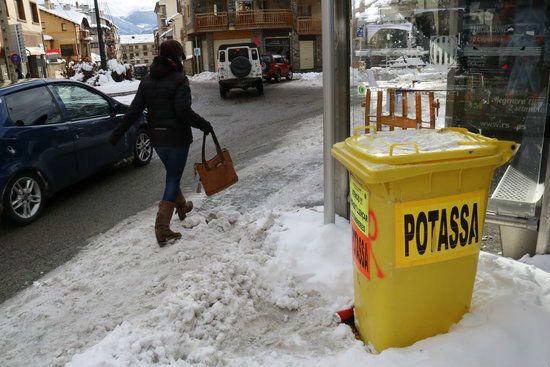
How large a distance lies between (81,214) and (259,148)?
3.89m

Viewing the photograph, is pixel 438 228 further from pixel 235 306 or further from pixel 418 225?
pixel 235 306

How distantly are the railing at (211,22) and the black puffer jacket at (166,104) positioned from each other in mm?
39614

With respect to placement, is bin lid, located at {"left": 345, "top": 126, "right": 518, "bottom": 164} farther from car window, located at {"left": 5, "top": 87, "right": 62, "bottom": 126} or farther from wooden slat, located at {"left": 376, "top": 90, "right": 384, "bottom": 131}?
car window, located at {"left": 5, "top": 87, "right": 62, "bottom": 126}

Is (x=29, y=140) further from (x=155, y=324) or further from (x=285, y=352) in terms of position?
(x=285, y=352)

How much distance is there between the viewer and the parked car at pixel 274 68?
2841 centimetres

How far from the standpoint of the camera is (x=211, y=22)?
42438 millimetres

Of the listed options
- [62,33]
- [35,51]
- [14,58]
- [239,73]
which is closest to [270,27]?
[35,51]

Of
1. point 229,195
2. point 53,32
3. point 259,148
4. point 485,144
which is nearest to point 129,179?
point 229,195

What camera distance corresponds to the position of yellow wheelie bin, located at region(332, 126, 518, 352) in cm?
253

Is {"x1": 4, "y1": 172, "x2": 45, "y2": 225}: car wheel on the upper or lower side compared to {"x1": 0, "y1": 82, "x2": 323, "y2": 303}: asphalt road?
upper

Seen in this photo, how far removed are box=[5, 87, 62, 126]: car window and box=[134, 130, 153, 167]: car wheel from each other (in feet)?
5.59

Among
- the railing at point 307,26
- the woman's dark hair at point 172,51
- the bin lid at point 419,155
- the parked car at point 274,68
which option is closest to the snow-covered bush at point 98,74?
the parked car at point 274,68

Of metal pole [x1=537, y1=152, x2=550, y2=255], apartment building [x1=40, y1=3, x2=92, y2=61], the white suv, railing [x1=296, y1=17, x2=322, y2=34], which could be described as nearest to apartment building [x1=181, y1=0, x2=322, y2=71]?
railing [x1=296, y1=17, x2=322, y2=34]

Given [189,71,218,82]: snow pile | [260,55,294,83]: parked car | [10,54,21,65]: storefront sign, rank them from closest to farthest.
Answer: [10,54,21,65]: storefront sign < [260,55,294,83]: parked car < [189,71,218,82]: snow pile
